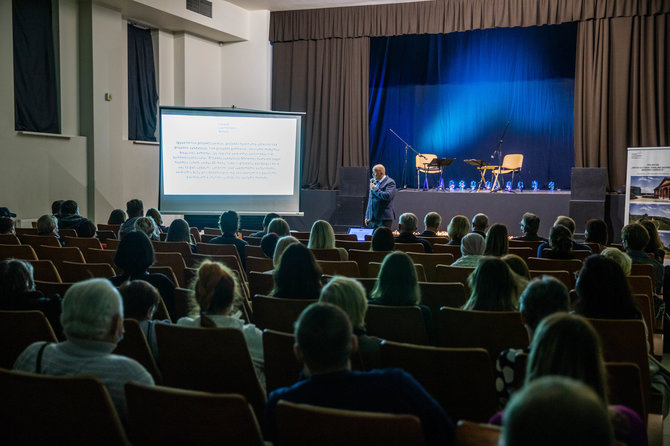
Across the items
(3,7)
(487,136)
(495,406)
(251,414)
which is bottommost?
(495,406)

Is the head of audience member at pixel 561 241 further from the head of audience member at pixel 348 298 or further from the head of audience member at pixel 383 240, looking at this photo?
the head of audience member at pixel 348 298

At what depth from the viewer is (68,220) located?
7402 mm

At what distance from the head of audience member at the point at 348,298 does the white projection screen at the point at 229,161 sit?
8111 mm

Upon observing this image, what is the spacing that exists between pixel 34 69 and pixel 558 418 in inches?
414

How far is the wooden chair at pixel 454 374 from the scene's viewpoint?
2.14m

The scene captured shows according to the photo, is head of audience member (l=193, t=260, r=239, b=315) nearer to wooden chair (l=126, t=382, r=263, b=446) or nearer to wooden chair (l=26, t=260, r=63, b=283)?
wooden chair (l=126, t=382, r=263, b=446)

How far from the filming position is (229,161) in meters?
10.4

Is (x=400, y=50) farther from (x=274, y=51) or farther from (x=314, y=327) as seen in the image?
(x=314, y=327)

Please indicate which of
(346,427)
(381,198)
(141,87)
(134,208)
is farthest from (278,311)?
(141,87)

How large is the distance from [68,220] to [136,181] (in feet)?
14.1

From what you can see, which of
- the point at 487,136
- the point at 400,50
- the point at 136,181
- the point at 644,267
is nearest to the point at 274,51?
the point at 400,50

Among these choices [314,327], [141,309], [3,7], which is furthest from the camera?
[3,7]

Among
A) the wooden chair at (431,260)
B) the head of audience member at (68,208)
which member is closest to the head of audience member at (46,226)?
the head of audience member at (68,208)

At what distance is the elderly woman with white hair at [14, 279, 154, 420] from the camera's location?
77.7 inches
